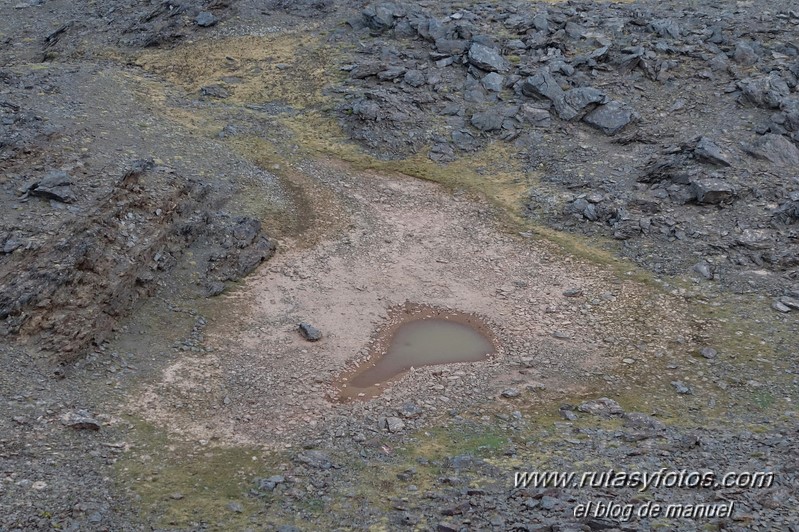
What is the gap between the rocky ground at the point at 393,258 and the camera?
52.7 feet

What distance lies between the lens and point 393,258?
2597 centimetres

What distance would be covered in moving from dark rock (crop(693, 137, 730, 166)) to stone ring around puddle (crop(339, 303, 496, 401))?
11037mm

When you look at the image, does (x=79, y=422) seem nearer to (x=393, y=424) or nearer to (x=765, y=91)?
(x=393, y=424)

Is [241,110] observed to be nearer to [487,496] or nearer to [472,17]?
[472,17]

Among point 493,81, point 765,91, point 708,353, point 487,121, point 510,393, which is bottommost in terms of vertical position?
point 510,393

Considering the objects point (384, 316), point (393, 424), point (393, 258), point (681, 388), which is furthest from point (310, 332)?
point (681, 388)

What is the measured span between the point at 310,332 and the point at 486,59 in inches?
702

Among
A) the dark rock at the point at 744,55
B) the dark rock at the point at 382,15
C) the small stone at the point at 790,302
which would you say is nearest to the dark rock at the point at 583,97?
the dark rock at the point at 744,55

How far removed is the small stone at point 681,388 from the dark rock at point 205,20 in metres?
29.3

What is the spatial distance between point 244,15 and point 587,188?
2080cm

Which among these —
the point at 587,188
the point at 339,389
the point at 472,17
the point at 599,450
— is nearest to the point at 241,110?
the point at 472,17

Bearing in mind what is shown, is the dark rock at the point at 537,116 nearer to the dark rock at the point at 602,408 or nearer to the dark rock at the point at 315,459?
the dark rock at the point at 602,408

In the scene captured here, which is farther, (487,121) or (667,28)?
(667,28)

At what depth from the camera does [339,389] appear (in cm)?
2002
